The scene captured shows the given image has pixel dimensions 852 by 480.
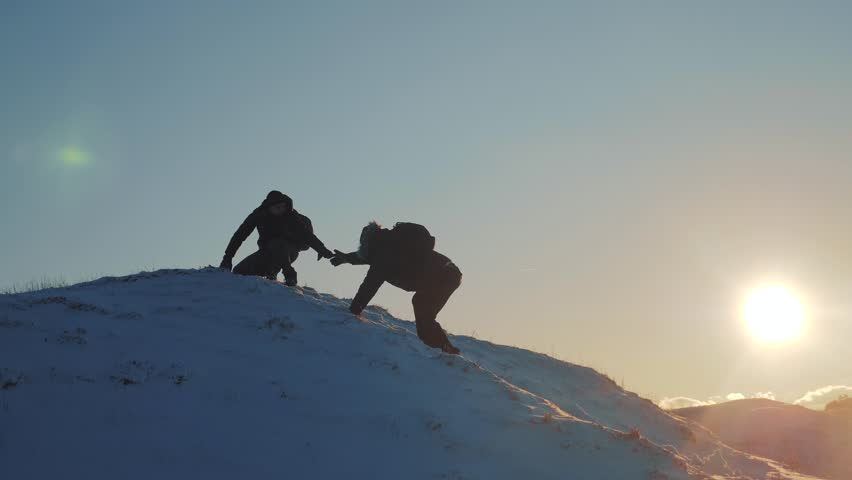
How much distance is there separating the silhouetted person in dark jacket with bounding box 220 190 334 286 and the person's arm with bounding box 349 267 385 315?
1289 mm

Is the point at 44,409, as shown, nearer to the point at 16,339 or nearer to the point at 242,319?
the point at 16,339

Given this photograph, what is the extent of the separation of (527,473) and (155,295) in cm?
743

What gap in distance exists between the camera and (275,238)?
14805 mm

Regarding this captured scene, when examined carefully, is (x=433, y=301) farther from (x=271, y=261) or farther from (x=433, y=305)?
(x=271, y=261)

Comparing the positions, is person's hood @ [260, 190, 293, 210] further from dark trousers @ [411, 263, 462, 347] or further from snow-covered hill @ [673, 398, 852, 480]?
snow-covered hill @ [673, 398, 852, 480]

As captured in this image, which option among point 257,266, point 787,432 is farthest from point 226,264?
point 787,432

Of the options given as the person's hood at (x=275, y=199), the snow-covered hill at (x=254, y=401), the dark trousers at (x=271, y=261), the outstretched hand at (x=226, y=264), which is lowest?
the snow-covered hill at (x=254, y=401)

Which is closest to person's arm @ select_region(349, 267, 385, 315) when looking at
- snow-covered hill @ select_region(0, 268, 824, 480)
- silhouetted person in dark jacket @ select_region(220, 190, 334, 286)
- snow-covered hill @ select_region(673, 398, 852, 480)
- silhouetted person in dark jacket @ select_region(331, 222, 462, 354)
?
silhouetted person in dark jacket @ select_region(331, 222, 462, 354)

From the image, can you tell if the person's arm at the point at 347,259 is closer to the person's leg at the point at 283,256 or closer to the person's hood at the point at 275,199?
the person's leg at the point at 283,256

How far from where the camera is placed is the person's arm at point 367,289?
43.4 feet

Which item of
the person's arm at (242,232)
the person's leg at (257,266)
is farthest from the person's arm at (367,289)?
the person's arm at (242,232)

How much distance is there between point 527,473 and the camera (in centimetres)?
894

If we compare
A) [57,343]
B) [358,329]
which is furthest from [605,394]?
[57,343]

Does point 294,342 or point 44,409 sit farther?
point 294,342
